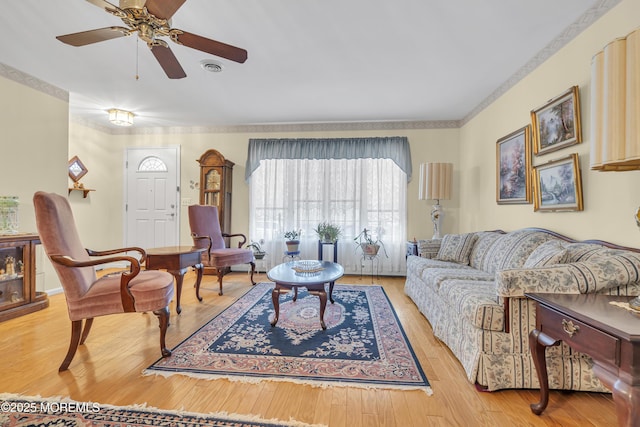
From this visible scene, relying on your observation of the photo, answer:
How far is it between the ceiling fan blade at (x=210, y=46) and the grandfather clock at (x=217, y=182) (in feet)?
9.10

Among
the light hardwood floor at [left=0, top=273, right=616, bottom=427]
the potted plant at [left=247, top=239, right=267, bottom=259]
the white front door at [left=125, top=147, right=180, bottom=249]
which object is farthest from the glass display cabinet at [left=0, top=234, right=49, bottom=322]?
the potted plant at [left=247, top=239, right=267, bottom=259]

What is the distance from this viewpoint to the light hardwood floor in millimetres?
1488

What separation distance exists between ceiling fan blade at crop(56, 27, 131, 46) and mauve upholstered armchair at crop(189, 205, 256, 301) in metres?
2.13

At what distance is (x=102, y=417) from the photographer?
4.79 feet

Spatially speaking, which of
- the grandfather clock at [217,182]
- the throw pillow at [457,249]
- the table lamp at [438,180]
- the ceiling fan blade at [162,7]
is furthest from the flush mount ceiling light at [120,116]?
the throw pillow at [457,249]

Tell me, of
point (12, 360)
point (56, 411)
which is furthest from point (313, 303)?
point (12, 360)

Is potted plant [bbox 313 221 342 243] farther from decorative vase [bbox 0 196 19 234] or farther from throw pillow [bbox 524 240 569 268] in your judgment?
decorative vase [bbox 0 196 19 234]

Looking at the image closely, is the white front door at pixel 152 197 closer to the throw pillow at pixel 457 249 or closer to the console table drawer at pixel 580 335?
the throw pillow at pixel 457 249

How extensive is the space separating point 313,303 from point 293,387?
147cm

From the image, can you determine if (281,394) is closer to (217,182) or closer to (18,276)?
(18,276)

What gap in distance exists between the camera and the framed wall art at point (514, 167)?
9.25ft

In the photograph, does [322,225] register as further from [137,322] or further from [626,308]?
[626,308]

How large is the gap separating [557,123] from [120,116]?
17.1 ft

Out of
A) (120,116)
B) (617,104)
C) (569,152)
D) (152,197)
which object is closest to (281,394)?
(617,104)
